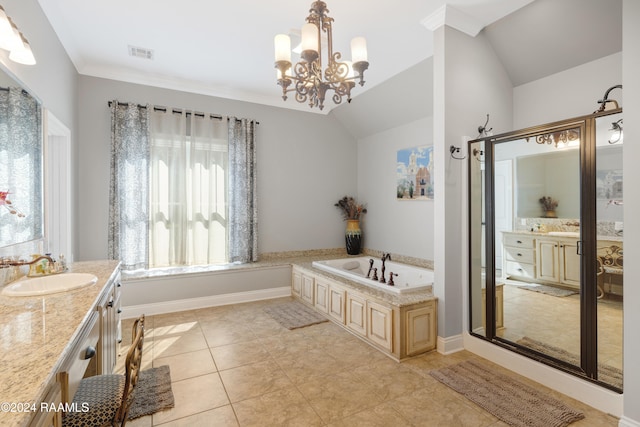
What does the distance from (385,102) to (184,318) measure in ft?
12.4

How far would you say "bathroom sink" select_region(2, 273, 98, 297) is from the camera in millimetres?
1773

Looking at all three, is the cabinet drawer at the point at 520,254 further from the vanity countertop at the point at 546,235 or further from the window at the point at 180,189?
the window at the point at 180,189

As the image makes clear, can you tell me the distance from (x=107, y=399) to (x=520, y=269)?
2896 millimetres

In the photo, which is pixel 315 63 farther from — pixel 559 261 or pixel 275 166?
pixel 275 166

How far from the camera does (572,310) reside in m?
2.28

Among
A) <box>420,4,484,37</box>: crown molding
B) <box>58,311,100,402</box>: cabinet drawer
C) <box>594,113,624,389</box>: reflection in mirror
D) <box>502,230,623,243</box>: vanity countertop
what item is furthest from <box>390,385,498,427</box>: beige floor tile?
<box>420,4,484,37</box>: crown molding

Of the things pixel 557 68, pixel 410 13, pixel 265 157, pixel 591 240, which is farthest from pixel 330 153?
pixel 591 240

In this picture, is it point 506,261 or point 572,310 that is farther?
point 506,261

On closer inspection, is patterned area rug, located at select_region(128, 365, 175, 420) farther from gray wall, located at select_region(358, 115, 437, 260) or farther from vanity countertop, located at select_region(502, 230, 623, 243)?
gray wall, located at select_region(358, 115, 437, 260)

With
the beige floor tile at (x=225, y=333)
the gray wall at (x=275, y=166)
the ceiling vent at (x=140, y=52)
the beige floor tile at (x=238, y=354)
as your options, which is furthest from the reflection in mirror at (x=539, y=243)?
the ceiling vent at (x=140, y=52)

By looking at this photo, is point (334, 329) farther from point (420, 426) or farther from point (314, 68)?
point (314, 68)

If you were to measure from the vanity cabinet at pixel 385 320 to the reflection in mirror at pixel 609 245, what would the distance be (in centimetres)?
117

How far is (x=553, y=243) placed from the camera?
2.42 meters

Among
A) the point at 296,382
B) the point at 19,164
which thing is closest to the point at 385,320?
the point at 296,382
